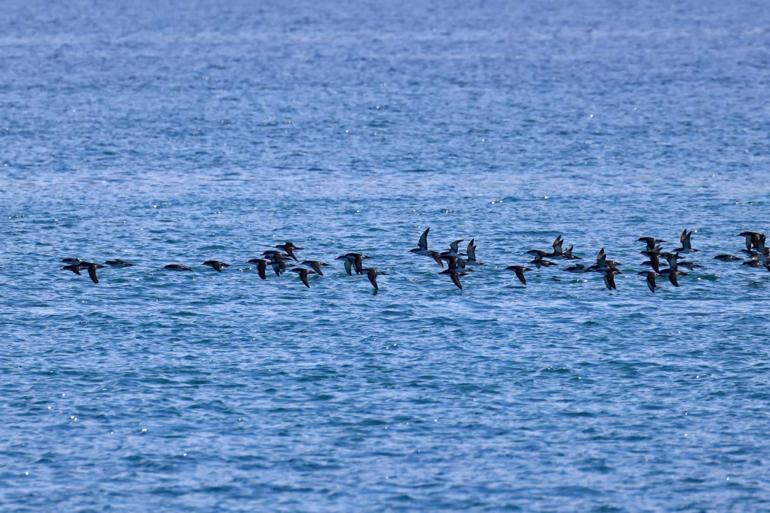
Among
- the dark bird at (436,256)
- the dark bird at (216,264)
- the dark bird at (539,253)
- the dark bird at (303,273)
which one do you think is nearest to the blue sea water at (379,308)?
the dark bird at (303,273)

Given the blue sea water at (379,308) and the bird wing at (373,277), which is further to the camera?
the bird wing at (373,277)

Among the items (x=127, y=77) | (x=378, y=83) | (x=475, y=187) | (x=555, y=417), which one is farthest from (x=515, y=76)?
(x=555, y=417)

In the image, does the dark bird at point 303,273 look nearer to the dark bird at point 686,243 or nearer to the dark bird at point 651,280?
the dark bird at point 651,280

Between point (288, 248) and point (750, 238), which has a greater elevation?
point (288, 248)

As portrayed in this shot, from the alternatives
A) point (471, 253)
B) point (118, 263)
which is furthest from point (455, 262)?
point (118, 263)

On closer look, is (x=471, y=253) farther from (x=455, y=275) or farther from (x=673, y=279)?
(x=673, y=279)

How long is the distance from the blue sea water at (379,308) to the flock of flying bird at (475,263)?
2.04ft

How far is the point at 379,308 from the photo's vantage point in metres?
55.8

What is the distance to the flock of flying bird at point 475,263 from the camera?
57.9 meters

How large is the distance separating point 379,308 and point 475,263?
6.10 metres

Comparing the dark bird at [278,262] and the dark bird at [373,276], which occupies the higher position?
the dark bird at [278,262]

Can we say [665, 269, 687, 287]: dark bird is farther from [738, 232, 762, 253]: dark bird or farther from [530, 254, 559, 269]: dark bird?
[530, 254, 559, 269]: dark bird

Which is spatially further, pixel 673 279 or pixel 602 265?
pixel 602 265

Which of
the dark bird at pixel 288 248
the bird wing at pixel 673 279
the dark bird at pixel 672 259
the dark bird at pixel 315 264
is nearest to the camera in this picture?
the bird wing at pixel 673 279
